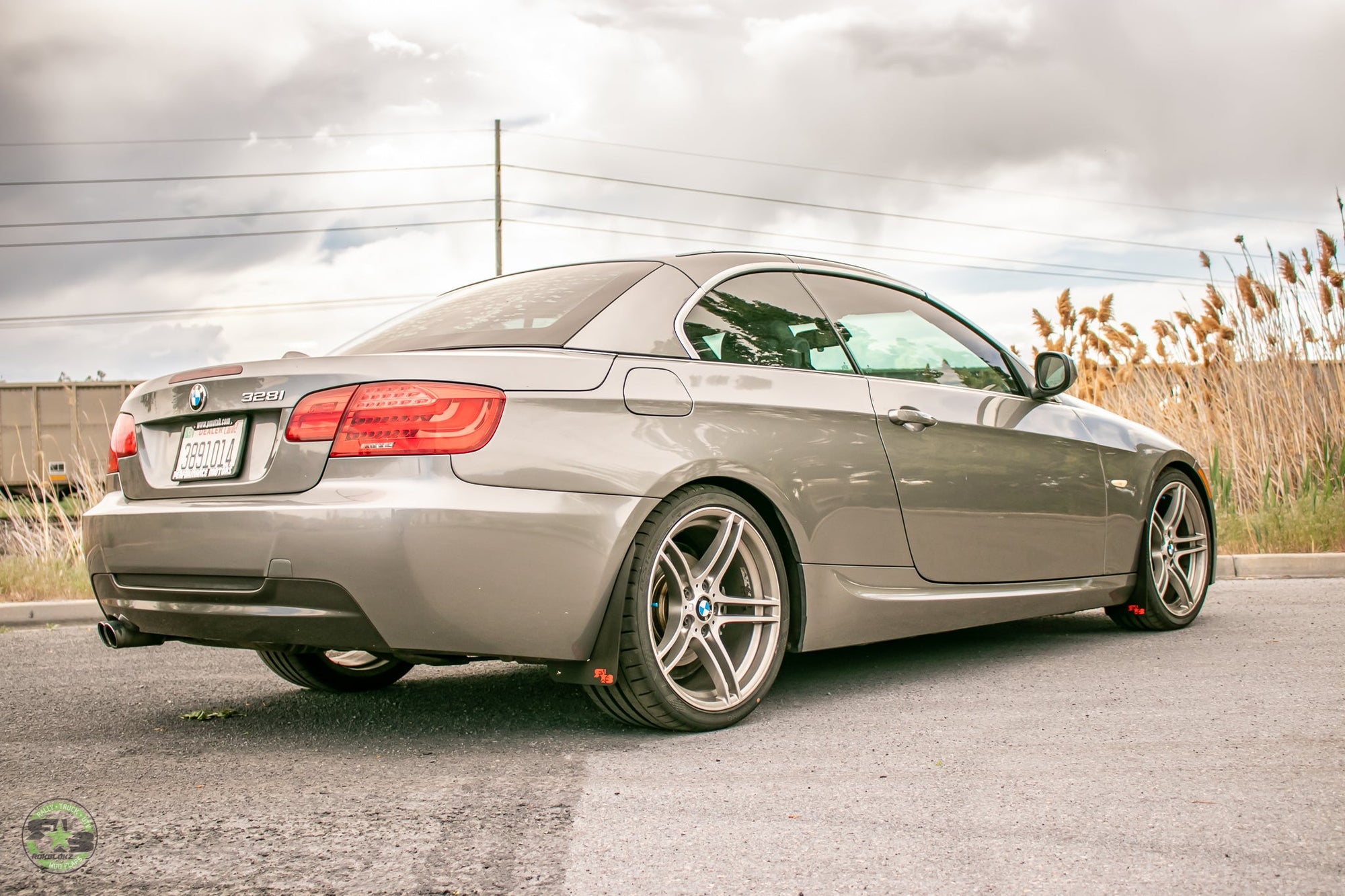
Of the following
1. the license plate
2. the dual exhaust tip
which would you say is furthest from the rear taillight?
the dual exhaust tip

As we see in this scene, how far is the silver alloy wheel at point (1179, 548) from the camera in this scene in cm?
555

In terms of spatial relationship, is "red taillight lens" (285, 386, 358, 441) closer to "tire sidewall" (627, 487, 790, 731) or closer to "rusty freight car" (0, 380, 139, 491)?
"tire sidewall" (627, 487, 790, 731)

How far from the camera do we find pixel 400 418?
3145mm

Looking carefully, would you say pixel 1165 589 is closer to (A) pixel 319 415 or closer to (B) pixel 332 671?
(B) pixel 332 671

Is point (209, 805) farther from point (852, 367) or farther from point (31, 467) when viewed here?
point (31, 467)

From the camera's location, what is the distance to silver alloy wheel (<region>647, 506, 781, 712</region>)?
11.8ft

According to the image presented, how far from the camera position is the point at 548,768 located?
322 cm

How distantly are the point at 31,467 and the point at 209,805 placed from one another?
8.44 m

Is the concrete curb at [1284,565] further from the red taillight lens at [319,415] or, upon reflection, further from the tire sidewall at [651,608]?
the red taillight lens at [319,415]

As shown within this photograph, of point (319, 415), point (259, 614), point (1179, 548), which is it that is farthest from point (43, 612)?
point (1179, 548)

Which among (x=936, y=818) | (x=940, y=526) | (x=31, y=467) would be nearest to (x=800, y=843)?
(x=936, y=818)

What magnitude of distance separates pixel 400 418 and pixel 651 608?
0.92 meters

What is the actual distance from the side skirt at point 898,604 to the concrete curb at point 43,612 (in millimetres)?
5148

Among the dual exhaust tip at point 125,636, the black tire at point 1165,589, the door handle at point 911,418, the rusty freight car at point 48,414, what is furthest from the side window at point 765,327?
the rusty freight car at point 48,414
